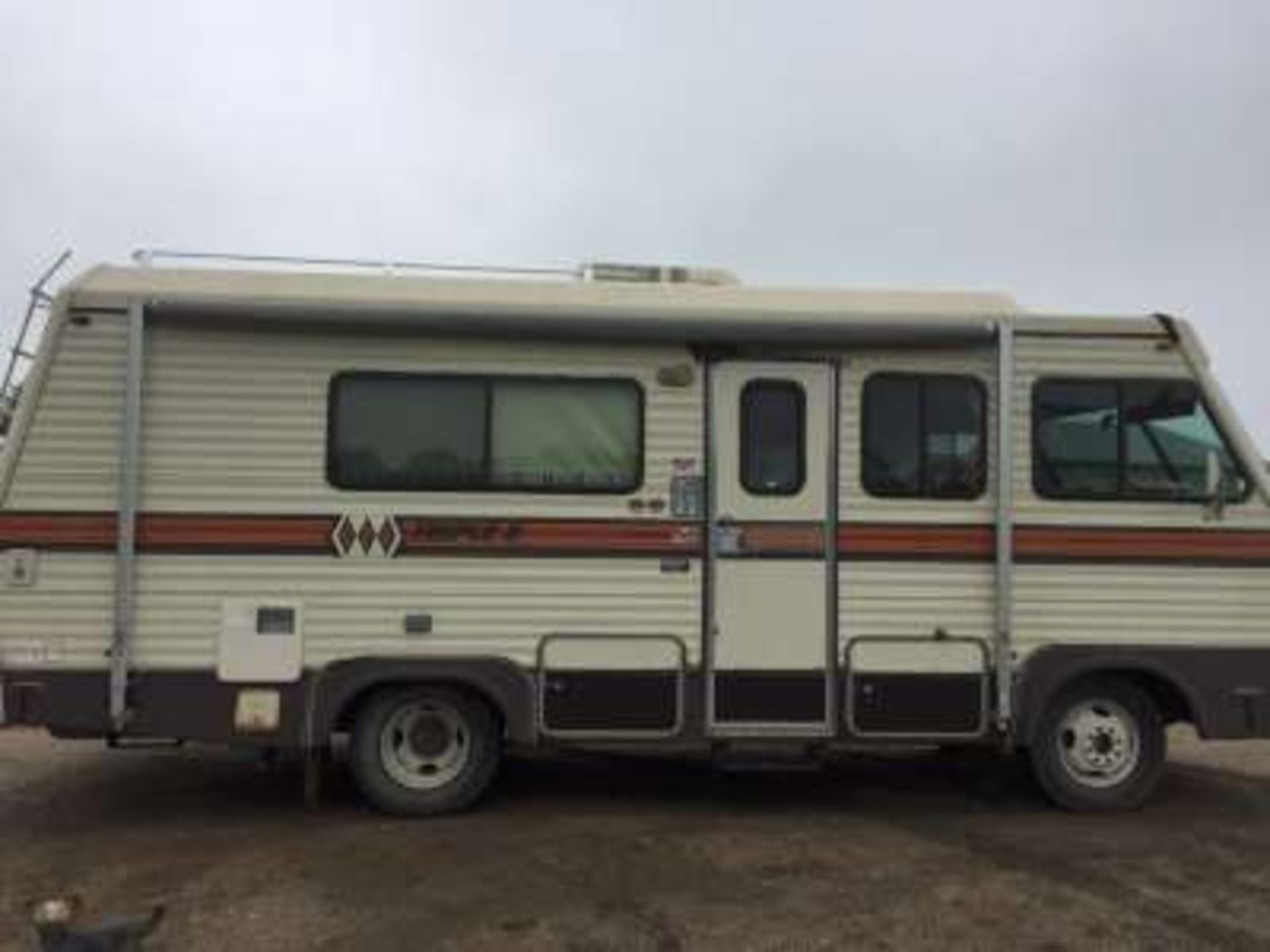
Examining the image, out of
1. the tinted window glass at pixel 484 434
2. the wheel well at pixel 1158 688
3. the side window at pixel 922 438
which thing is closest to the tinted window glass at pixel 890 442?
the side window at pixel 922 438

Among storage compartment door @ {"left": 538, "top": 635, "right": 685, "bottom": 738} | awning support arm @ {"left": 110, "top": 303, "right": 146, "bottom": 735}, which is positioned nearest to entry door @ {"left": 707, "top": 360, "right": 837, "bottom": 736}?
storage compartment door @ {"left": 538, "top": 635, "right": 685, "bottom": 738}

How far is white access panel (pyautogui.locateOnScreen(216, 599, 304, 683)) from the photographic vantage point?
333 inches

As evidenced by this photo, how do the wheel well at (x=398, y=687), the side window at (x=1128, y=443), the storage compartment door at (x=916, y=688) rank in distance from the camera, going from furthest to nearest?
the side window at (x=1128, y=443) → the storage compartment door at (x=916, y=688) → the wheel well at (x=398, y=687)

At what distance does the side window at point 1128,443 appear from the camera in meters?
9.04

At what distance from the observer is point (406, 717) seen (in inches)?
345

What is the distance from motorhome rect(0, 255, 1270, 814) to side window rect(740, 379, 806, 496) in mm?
18

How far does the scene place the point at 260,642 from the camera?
850cm

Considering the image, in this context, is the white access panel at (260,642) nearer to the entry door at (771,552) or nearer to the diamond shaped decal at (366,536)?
the diamond shaped decal at (366,536)

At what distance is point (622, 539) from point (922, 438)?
172cm

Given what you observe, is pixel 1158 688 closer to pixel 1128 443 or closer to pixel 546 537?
pixel 1128 443

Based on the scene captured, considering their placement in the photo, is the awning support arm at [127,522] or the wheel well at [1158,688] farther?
the wheel well at [1158,688]

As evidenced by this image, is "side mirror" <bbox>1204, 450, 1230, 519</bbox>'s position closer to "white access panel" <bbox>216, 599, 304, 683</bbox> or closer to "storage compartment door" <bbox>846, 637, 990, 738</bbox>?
"storage compartment door" <bbox>846, 637, 990, 738</bbox>

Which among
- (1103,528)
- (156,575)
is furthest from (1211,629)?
(156,575)

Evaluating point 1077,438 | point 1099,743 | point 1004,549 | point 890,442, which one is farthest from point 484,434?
point 1099,743
